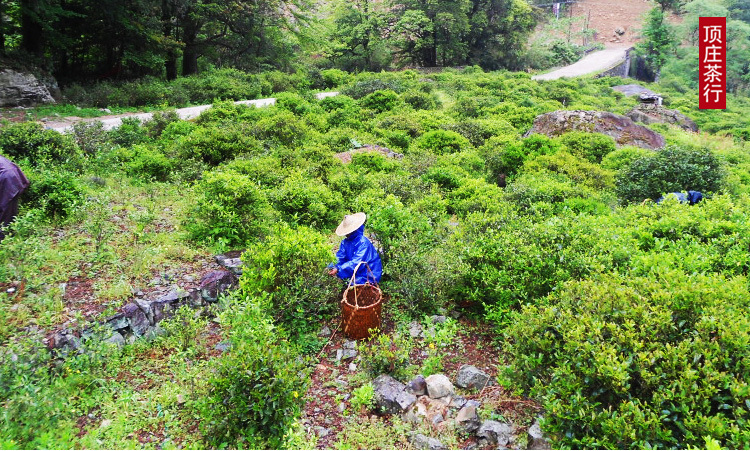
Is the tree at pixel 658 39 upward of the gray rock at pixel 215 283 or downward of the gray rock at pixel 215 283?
upward

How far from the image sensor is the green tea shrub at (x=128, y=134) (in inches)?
410

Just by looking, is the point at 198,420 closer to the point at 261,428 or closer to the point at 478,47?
the point at 261,428

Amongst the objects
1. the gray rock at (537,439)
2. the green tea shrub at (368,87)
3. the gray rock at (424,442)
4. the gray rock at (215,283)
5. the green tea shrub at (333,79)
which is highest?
the green tea shrub at (333,79)

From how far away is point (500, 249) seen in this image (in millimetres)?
5000

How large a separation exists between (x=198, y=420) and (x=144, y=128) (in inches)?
396

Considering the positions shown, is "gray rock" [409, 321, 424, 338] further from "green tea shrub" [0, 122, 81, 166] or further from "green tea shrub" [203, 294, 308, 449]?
"green tea shrub" [0, 122, 81, 166]

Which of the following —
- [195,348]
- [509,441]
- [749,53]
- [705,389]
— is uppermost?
[749,53]

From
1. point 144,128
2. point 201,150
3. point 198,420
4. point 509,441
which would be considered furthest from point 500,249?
point 144,128

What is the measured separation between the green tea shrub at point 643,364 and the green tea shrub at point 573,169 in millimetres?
5783

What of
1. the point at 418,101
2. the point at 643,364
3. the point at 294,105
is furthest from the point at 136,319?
the point at 418,101

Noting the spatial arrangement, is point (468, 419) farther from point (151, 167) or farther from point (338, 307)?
point (151, 167)

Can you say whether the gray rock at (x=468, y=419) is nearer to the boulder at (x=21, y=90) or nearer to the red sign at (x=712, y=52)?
the boulder at (x=21, y=90)

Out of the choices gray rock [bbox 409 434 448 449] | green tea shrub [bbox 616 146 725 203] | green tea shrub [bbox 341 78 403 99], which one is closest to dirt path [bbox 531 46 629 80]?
green tea shrub [bbox 341 78 403 99]

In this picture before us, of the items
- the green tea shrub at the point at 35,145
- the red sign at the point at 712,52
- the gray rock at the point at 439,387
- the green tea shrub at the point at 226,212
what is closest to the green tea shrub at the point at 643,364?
the gray rock at the point at 439,387
